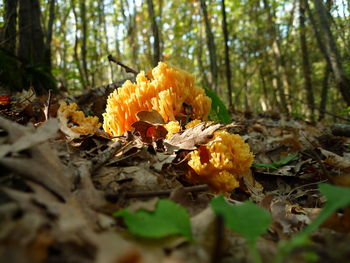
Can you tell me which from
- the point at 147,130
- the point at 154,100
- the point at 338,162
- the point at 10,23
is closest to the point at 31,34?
the point at 10,23

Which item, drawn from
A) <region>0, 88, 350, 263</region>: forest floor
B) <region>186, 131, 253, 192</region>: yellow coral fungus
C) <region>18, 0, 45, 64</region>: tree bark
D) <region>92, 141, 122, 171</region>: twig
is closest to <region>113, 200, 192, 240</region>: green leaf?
<region>0, 88, 350, 263</region>: forest floor

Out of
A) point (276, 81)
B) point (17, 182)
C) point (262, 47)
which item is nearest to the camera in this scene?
point (17, 182)

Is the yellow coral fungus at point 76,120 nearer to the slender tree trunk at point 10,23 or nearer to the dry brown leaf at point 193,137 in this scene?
the dry brown leaf at point 193,137

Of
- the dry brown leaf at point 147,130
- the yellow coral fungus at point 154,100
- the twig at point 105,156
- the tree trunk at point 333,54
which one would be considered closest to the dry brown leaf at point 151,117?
the dry brown leaf at point 147,130

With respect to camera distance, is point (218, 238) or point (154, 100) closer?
point (218, 238)

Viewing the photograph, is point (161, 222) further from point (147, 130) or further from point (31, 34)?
point (31, 34)

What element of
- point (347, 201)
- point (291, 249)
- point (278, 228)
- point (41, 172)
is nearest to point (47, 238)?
point (41, 172)

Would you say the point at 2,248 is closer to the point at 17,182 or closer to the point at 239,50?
the point at 17,182
